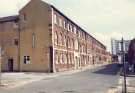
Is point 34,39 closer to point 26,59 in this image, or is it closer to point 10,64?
point 26,59

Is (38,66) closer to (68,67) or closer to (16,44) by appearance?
(16,44)

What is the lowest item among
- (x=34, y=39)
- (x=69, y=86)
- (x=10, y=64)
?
(x=69, y=86)

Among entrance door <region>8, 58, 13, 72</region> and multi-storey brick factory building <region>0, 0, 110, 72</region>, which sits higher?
multi-storey brick factory building <region>0, 0, 110, 72</region>

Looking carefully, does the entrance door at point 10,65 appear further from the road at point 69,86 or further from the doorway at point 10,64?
the road at point 69,86

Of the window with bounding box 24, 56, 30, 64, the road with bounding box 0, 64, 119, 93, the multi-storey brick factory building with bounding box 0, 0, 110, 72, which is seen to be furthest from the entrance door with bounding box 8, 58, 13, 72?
the road with bounding box 0, 64, 119, 93

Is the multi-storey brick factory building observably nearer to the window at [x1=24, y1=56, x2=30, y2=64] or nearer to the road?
the window at [x1=24, y1=56, x2=30, y2=64]

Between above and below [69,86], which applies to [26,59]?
above

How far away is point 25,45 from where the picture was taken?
49188mm

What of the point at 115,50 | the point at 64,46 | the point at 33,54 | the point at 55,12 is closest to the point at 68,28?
the point at 64,46

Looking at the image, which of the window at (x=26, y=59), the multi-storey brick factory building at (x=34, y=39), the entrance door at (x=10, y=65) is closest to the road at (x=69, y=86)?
the multi-storey brick factory building at (x=34, y=39)

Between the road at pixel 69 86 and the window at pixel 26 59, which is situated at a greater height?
the window at pixel 26 59

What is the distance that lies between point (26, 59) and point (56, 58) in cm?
496

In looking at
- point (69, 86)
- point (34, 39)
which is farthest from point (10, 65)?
point (69, 86)

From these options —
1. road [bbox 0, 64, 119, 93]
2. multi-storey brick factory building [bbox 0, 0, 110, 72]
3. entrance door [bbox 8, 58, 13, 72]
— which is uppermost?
multi-storey brick factory building [bbox 0, 0, 110, 72]
